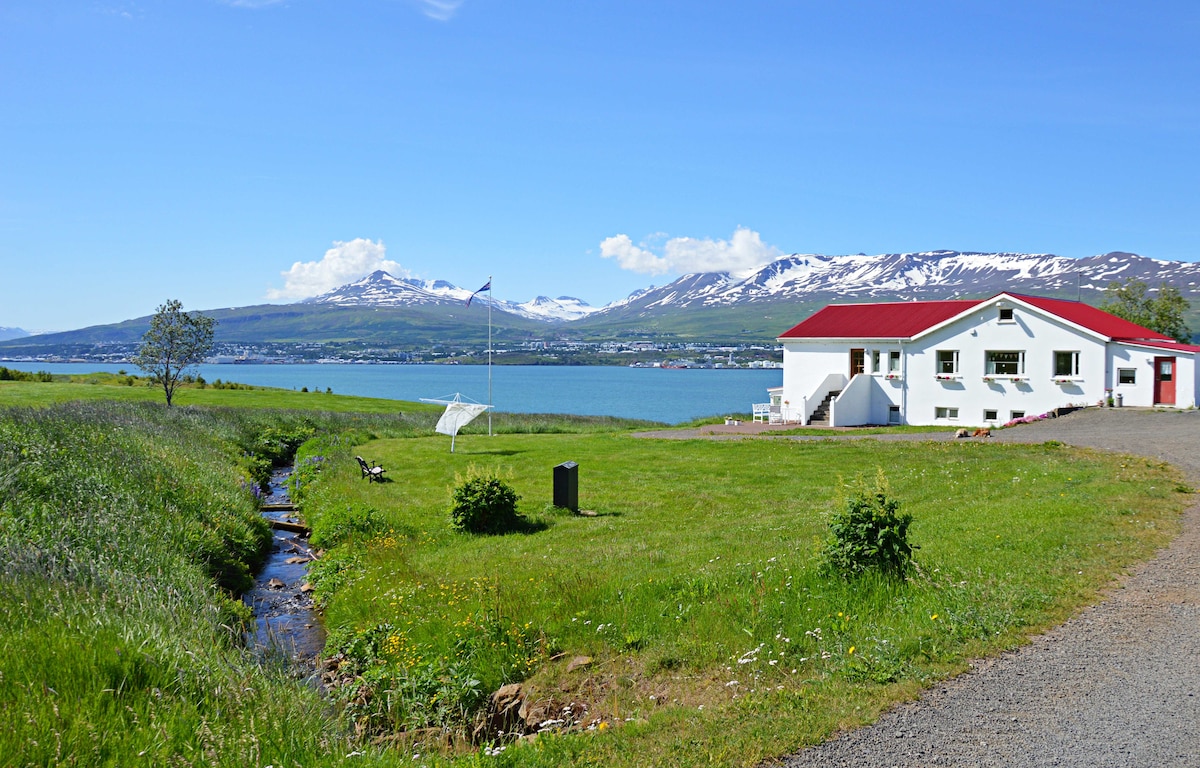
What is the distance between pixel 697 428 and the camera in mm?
41312

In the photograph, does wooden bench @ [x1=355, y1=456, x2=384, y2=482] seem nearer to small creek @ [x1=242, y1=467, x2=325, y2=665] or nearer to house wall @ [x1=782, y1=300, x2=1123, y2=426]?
Answer: small creek @ [x1=242, y1=467, x2=325, y2=665]

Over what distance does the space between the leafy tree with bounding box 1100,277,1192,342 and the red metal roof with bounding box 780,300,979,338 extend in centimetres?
2382

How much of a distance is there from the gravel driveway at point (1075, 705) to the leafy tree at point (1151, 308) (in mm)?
60813

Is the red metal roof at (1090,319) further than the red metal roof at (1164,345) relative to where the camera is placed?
Yes

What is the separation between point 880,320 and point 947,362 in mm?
5617

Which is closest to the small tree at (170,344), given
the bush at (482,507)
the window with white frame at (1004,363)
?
the bush at (482,507)

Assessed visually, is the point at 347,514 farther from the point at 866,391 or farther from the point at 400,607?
the point at 866,391

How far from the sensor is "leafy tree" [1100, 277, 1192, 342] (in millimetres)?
59969

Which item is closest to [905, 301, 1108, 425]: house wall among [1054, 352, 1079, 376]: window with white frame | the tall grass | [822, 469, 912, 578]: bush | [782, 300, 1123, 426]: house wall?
[782, 300, 1123, 426]: house wall

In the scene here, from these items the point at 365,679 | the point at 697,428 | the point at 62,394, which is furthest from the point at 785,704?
the point at 62,394

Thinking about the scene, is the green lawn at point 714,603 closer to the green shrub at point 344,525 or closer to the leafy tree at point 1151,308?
the green shrub at point 344,525

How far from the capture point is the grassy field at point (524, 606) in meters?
6.10

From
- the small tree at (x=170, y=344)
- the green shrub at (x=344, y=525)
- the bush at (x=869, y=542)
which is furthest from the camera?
the small tree at (x=170, y=344)

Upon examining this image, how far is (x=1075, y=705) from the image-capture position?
21.4ft
